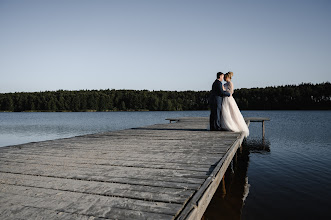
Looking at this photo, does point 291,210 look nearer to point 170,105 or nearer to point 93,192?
point 93,192

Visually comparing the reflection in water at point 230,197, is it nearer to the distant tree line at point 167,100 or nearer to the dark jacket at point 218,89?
the dark jacket at point 218,89

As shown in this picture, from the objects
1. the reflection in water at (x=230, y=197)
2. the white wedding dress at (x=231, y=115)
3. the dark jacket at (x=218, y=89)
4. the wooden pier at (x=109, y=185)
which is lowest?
the reflection in water at (x=230, y=197)

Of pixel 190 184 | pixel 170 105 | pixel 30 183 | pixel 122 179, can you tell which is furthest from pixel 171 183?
pixel 170 105

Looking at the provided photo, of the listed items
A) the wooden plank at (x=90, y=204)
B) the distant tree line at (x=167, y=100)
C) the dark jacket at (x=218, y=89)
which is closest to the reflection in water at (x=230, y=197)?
the wooden plank at (x=90, y=204)

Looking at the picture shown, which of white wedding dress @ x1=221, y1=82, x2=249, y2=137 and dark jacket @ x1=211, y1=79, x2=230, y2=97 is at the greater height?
dark jacket @ x1=211, y1=79, x2=230, y2=97

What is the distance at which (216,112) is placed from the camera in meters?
8.66

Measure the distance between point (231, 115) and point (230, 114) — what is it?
0.07 metres

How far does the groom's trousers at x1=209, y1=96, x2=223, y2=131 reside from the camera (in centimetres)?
854

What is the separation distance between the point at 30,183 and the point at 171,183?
5.89 feet

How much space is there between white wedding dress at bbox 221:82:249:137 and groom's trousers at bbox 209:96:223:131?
0.48 ft

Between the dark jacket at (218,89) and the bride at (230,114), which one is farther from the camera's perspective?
the bride at (230,114)

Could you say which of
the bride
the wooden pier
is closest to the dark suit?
the bride

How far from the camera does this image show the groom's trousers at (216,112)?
8.54 m

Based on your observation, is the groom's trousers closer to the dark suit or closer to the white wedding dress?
the dark suit
